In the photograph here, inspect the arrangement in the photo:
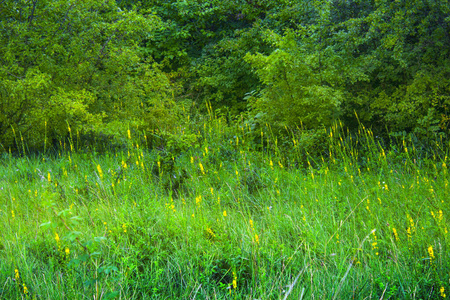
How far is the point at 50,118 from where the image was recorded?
6973mm

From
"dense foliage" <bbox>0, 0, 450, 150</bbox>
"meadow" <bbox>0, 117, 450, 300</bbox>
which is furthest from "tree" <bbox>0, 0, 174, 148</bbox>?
"meadow" <bbox>0, 117, 450, 300</bbox>

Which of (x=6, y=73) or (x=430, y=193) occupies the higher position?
(x=6, y=73)

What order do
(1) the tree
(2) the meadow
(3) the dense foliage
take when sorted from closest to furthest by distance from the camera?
(2) the meadow, (3) the dense foliage, (1) the tree

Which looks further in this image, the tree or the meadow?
the tree

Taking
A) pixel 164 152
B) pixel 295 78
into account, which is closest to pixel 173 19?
pixel 295 78

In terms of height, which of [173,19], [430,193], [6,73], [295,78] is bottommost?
[430,193]

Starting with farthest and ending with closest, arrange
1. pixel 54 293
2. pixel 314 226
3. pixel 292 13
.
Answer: pixel 292 13 → pixel 314 226 → pixel 54 293

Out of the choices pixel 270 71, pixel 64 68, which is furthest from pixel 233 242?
pixel 64 68

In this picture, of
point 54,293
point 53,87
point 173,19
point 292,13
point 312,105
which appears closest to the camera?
point 54,293

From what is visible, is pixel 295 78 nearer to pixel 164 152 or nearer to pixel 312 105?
pixel 312 105

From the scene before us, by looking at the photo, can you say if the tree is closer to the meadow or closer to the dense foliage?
the dense foliage

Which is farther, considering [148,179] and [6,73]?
[6,73]

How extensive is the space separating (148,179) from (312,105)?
288cm

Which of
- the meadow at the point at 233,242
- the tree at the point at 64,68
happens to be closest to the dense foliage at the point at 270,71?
the tree at the point at 64,68
